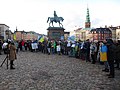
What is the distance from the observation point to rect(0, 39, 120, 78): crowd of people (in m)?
11.9

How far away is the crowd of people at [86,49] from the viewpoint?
39.2ft

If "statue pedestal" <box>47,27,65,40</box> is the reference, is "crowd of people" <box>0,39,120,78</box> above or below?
below

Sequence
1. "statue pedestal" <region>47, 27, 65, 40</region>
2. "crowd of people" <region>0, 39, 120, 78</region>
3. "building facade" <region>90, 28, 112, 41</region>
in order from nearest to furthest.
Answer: "crowd of people" <region>0, 39, 120, 78</region> → "statue pedestal" <region>47, 27, 65, 40</region> → "building facade" <region>90, 28, 112, 41</region>

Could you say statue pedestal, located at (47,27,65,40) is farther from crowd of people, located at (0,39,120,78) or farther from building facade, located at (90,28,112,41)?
building facade, located at (90,28,112,41)

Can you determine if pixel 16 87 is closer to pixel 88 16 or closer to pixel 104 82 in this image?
pixel 104 82

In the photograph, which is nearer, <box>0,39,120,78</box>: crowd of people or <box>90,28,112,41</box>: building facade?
<box>0,39,120,78</box>: crowd of people

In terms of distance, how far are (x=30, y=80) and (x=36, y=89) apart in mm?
1936

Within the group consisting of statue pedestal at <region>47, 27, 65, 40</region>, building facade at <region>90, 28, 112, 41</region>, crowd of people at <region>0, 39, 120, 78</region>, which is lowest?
crowd of people at <region>0, 39, 120, 78</region>

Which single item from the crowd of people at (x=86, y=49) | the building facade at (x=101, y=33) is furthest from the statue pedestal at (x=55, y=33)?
the building facade at (x=101, y=33)

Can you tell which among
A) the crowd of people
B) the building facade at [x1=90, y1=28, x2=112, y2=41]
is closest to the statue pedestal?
the crowd of people

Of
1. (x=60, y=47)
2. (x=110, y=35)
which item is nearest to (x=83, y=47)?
(x=60, y=47)

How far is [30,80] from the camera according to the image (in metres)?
11.0

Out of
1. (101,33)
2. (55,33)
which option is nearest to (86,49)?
(55,33)

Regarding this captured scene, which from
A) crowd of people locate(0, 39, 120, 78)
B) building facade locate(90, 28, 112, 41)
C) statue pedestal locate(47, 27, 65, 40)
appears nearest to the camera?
crowd of people locate(0, 39, 120, 78)
